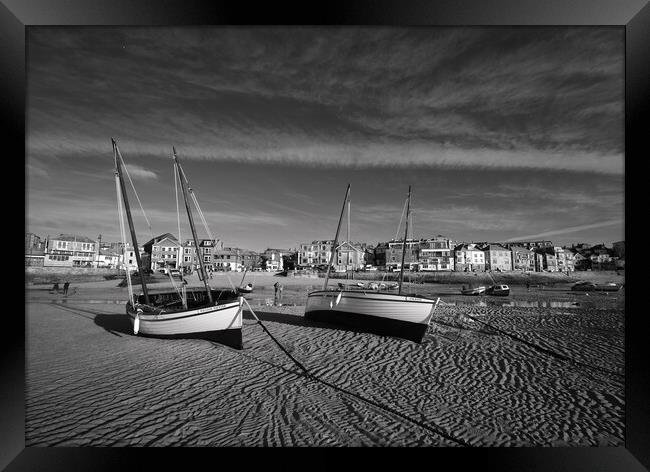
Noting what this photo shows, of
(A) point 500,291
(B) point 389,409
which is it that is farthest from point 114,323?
(A) point 500,291

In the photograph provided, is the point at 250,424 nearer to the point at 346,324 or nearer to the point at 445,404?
the point at 445,404

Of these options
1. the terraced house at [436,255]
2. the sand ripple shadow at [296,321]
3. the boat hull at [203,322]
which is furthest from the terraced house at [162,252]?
the boat hull at [203,322]

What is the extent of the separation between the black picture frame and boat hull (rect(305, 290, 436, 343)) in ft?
16.5

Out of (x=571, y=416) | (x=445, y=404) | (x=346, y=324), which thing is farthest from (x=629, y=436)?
(x=346, y=324)

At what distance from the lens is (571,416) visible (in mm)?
4051

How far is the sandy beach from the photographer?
11.5 feet

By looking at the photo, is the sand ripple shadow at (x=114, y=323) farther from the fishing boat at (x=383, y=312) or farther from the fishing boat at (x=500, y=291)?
the fishing boat at (x=500, y=291)

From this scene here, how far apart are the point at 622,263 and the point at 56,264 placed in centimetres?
5562

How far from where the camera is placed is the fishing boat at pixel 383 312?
7781 millimetres

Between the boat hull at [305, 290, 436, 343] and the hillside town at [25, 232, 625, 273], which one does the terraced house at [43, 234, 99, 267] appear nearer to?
the hillside town at [25, 232, 625, 273]

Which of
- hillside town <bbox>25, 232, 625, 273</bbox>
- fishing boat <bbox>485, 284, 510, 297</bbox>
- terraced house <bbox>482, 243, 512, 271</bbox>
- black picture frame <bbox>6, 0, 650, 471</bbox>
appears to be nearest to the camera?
black picture frame <bbox>6, 0, 650, 471</bbox>

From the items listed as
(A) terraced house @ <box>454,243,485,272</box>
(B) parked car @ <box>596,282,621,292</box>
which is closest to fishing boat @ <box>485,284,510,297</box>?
(B) parked car @ <box>596,282,621,292</box>

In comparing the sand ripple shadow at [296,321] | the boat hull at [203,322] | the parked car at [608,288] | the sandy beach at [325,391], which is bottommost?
the parked car at [608,288]
